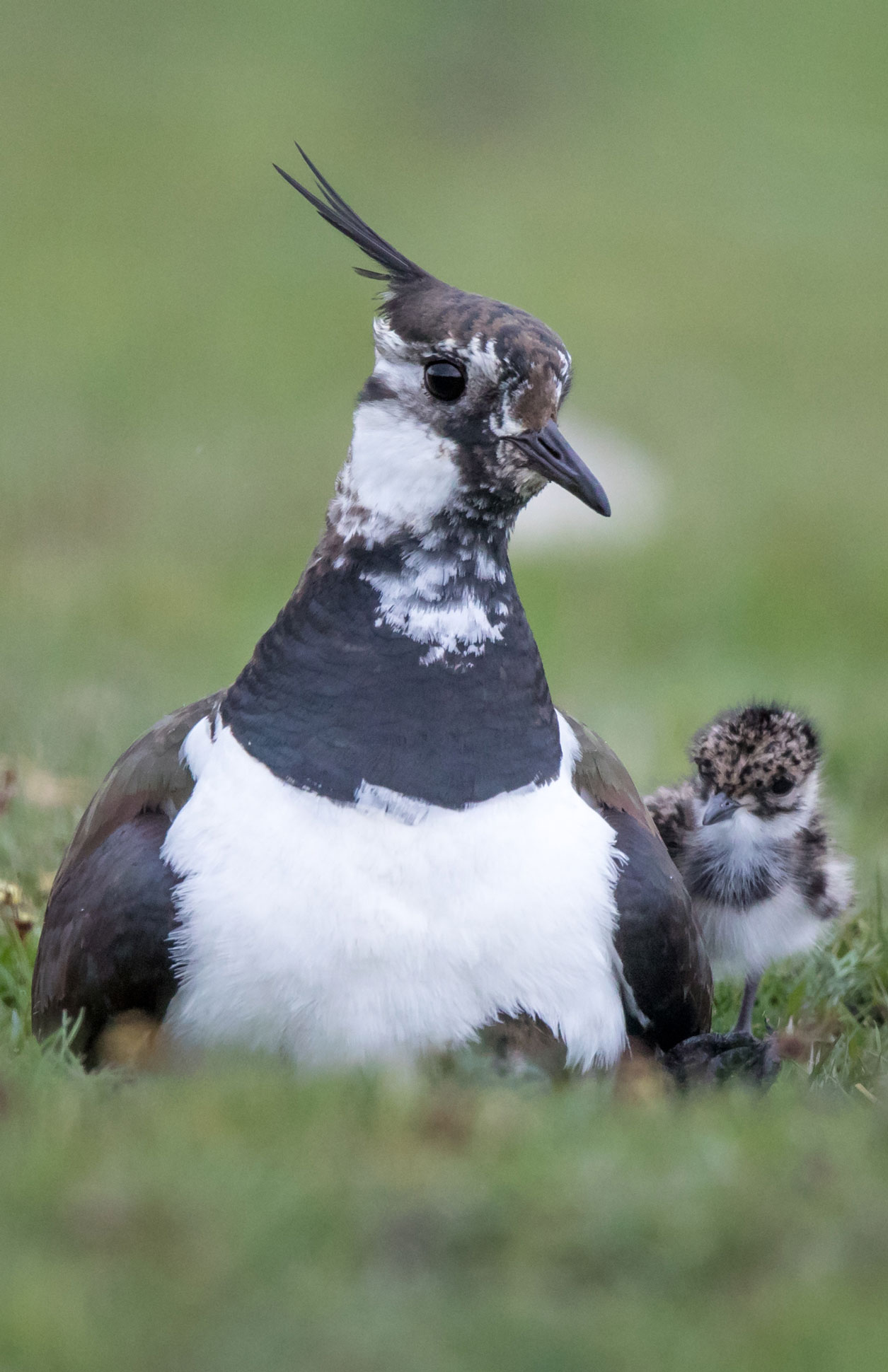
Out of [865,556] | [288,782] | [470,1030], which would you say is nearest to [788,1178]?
[470,1030]

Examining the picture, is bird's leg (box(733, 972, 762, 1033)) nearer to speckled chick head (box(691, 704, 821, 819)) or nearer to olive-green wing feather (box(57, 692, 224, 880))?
speckled chick head (box(691, 704, 821, 819))

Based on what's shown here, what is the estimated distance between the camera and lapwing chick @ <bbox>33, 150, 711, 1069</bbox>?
416 centimetres

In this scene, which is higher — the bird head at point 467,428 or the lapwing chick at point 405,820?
the bird head at point 467,428

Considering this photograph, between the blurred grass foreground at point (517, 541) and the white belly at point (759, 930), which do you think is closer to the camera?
the blurred grass foreground at point (517, 541)

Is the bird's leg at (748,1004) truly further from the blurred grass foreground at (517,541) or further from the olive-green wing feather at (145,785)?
the olive-green wing feather at (145,785)

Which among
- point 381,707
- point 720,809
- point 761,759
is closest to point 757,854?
point 720,809

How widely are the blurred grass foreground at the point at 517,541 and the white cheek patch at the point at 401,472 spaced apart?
1405 mm

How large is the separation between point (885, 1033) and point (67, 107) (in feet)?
78.3

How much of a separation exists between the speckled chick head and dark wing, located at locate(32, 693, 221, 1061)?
169 centimetres

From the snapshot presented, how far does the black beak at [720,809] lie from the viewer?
552 cm

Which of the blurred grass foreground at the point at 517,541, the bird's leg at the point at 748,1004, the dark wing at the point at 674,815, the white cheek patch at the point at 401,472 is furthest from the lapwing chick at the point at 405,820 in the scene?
the dark wing at the point at 674,815

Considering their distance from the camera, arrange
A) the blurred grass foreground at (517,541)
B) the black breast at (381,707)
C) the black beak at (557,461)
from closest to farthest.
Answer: the blurred grass foreground at (517,541)
the black breast at (381,707)
the black beak at (557,461)

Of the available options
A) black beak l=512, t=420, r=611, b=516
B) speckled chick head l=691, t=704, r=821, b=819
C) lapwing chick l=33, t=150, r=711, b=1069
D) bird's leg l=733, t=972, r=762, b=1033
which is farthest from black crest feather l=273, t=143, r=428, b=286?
bird's leg l=733, t=972, r=762, b=1033

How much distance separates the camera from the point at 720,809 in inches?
217
